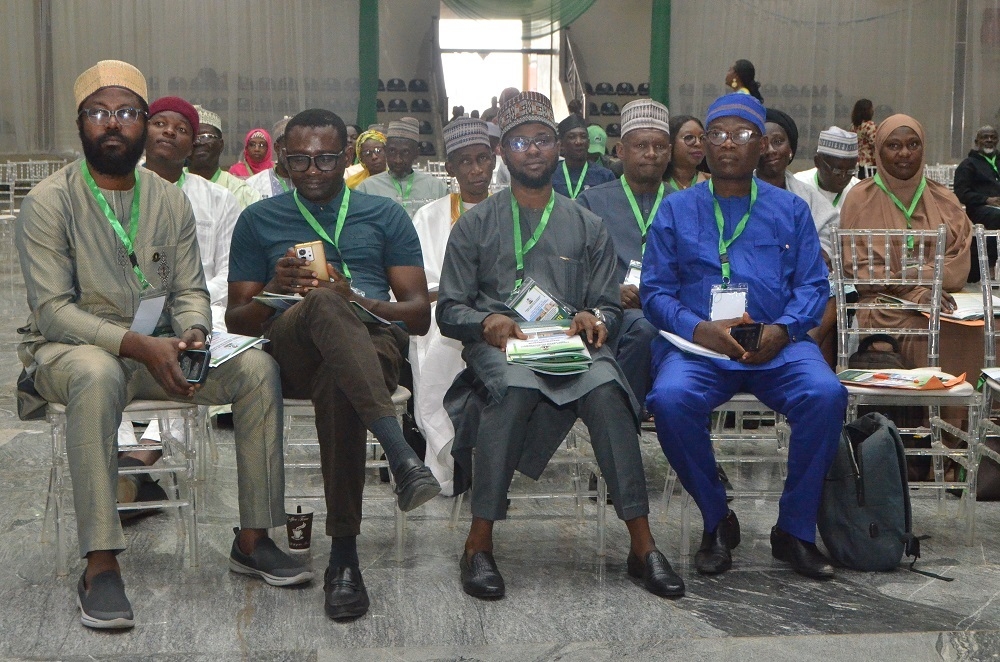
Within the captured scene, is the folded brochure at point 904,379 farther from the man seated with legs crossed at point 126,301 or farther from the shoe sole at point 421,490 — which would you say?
the man seated with legs crossed at point 126,301

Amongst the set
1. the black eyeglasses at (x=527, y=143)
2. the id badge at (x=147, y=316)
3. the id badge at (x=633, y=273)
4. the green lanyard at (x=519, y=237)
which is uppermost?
the black eyeglasses at (x=527, y=143)

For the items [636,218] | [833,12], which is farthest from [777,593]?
[833,12]

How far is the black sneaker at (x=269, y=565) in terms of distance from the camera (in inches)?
128

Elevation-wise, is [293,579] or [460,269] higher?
[460,269]

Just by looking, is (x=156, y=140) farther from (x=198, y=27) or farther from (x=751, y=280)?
(x=198, y=27)

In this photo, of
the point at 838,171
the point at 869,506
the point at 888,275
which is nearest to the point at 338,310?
the point at 869,506

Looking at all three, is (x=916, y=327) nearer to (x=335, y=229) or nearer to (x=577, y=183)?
(x=335, y=229)

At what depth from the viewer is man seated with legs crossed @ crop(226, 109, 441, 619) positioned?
10.3 ft

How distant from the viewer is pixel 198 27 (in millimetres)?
16094

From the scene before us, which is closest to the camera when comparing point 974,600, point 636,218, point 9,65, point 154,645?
point 154,645

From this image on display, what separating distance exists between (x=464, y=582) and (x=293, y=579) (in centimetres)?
50

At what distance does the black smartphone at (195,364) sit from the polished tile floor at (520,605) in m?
0.62

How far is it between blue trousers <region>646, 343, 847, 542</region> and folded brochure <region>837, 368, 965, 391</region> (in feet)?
1.12


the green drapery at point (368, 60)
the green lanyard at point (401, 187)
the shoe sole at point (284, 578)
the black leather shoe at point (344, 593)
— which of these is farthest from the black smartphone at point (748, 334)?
the green drapery at point (368, 60)
